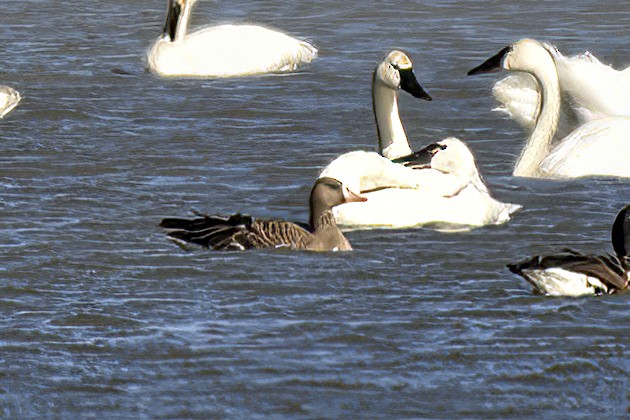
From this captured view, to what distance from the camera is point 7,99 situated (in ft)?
43.8

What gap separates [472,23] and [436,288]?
9.05 meters

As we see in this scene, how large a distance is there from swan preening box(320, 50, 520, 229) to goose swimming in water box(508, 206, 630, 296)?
134 cm

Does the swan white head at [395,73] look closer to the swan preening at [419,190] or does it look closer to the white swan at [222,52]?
the swan preening at [419,190]

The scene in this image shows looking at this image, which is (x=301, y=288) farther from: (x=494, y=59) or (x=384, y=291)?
(x=494, y=59)

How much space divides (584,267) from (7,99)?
6211 millimetres

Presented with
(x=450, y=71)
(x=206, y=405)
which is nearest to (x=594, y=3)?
(x=450, y=71)

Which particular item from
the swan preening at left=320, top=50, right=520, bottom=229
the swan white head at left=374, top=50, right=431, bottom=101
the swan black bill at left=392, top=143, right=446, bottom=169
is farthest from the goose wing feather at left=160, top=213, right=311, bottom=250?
the swan white head at left=374, top=50, right=431, bottom=101

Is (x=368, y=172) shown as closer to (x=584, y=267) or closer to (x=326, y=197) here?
(x=326, y=197)

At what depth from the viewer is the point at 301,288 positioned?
859 centimetres

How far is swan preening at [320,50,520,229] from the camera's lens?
9.95 m

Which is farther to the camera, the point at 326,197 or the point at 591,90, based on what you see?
the point at 591,90

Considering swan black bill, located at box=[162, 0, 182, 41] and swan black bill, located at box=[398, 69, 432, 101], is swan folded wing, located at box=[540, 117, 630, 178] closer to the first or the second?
swan black bill, located at box=[398, 69, 432, 101]

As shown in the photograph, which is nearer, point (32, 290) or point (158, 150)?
point (32, 290)

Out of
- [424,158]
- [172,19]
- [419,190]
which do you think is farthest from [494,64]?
[172,19]
